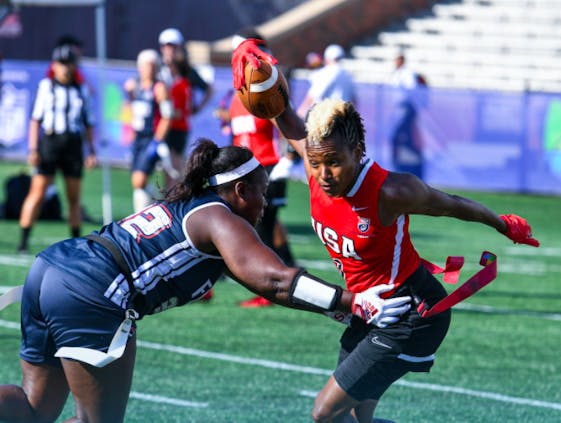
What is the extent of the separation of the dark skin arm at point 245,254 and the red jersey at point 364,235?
62 centimetres

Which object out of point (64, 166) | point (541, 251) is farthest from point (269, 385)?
point (541, 251)

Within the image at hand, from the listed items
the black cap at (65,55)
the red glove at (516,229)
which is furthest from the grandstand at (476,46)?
the red glove at (516,229)

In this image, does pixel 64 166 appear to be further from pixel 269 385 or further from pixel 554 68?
pixel 554 68

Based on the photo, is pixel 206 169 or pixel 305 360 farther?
pixel 305 360

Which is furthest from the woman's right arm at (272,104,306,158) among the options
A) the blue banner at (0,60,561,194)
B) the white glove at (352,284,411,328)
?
the blue banner at (0,60,561,194)

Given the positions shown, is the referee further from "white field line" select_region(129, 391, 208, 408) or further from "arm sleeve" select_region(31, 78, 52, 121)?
"white field line" select_region(129, 391, 208, 408)

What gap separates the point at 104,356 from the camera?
16.5 feet

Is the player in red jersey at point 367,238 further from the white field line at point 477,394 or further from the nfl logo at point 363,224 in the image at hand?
the white field line at point 477,394


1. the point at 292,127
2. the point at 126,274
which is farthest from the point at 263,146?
the point at 126,274

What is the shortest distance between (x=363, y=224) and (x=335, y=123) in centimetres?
46

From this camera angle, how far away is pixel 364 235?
544 cm

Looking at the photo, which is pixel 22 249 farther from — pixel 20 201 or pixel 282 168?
pixel 282 168

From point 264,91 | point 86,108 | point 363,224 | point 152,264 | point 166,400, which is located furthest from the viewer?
point 86,108

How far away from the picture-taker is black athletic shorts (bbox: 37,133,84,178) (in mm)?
13359
